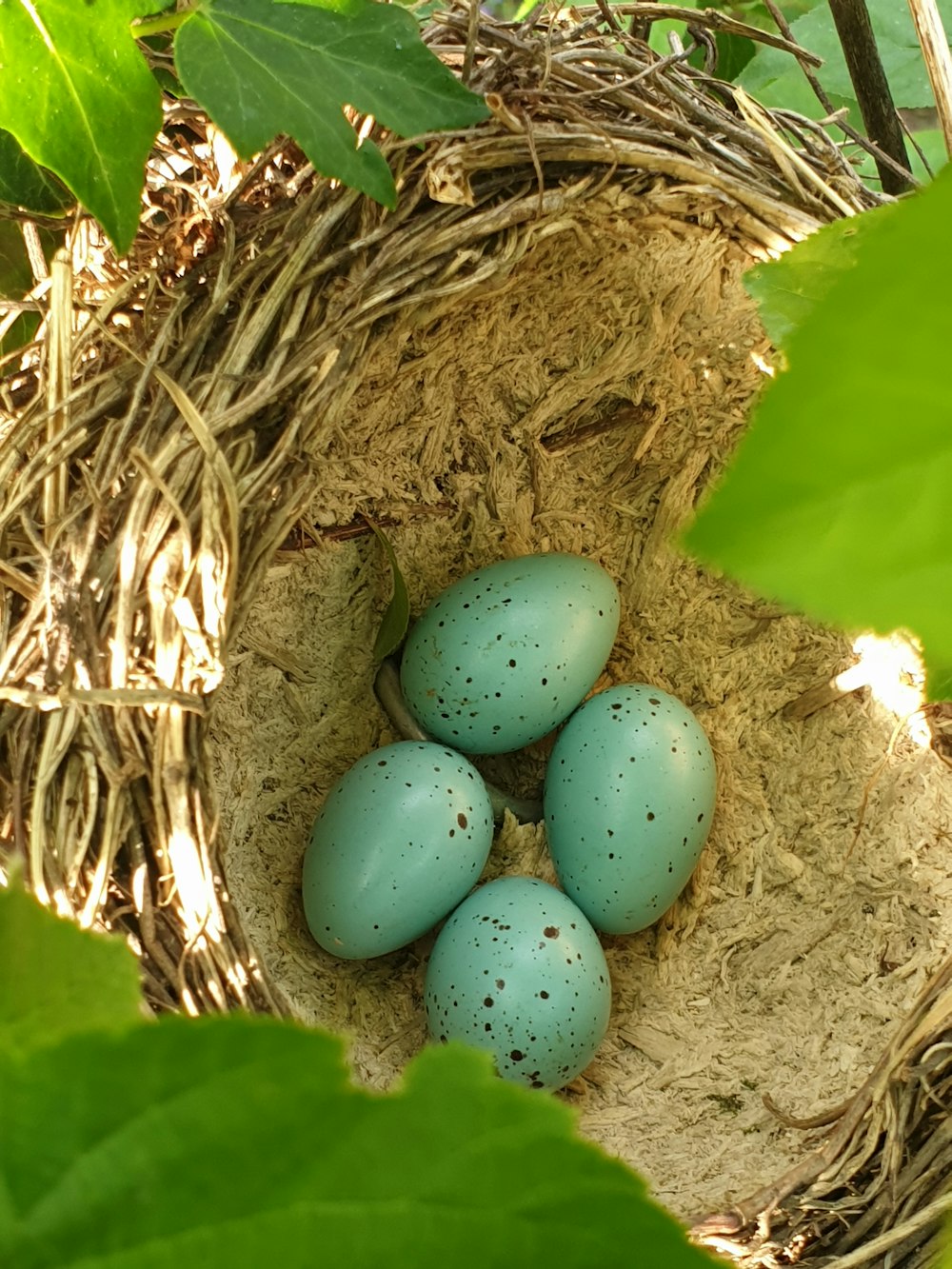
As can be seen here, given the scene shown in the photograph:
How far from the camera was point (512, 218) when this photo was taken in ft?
2.99

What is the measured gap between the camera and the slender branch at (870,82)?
85cm

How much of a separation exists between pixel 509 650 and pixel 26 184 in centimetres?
58

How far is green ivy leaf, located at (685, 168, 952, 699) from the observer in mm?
137

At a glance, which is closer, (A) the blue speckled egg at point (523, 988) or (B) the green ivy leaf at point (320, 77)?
(B) the green ivy leaf at point (320, 77)

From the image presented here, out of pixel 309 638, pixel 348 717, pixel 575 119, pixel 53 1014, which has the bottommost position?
→ pixel 348 717

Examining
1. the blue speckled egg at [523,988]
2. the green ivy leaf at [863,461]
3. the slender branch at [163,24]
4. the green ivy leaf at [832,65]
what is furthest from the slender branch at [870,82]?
the green ivy leaf at [863,461]

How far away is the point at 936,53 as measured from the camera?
0.63m

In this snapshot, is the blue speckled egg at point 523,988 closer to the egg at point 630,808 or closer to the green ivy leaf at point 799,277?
the egg at point 630,808

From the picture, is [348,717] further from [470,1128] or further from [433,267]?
[470,1128]

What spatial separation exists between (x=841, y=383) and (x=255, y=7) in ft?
2.06

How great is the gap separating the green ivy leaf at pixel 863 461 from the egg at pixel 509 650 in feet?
3.05

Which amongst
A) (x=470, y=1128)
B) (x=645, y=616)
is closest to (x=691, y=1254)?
(x=470, y=1128)

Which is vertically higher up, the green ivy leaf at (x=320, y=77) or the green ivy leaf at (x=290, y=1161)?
the green ivy leaf at (x=320, y=77)

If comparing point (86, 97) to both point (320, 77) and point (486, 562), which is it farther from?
point (486, 562)
